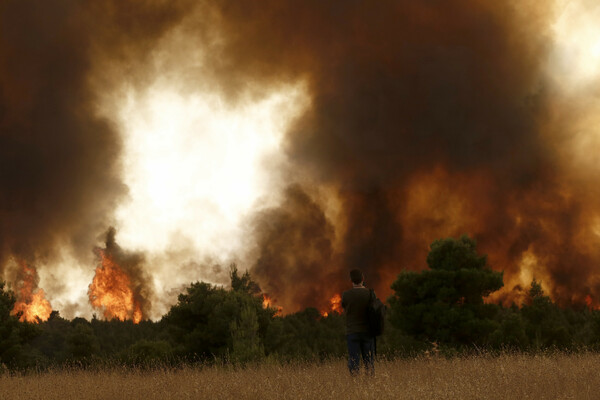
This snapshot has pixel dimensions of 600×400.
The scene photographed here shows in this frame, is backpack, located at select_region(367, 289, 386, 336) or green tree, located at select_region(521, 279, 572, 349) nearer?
backpack, located at select_region(367, 289, 386, 336)

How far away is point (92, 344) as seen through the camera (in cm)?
4672

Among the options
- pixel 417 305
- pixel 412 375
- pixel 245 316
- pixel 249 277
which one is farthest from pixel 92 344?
pixel 412 375

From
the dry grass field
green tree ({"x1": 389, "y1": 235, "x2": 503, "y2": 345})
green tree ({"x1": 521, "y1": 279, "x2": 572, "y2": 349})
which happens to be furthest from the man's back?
green tree ({"x1": 521, "y1": 279, "x2": 572, "y2": 349})

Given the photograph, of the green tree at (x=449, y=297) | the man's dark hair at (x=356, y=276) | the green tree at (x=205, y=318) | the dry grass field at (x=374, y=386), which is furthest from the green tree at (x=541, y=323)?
the man's dark hair at (x=356, y=276)

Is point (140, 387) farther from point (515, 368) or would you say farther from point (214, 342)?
point (214, 342)

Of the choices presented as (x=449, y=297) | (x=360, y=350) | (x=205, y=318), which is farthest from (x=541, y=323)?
(x=360, y=350)

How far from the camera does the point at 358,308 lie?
11938 millimetres

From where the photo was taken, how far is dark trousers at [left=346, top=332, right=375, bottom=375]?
39.5 ft

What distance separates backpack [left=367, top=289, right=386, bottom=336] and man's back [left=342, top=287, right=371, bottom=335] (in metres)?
0.09

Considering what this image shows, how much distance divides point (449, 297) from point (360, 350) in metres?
20.2

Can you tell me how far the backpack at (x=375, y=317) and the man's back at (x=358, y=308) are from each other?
0.09 meters

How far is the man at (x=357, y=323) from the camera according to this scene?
1194 centimetres

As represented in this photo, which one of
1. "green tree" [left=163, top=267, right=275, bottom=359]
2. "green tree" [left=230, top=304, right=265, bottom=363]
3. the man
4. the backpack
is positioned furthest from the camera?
"green tree" [left=163, top=267, right=275, bottom=359]

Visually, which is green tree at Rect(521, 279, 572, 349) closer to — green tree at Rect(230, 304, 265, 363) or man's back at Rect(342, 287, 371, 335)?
green tree at Rect(230, 304, 265, 363)
